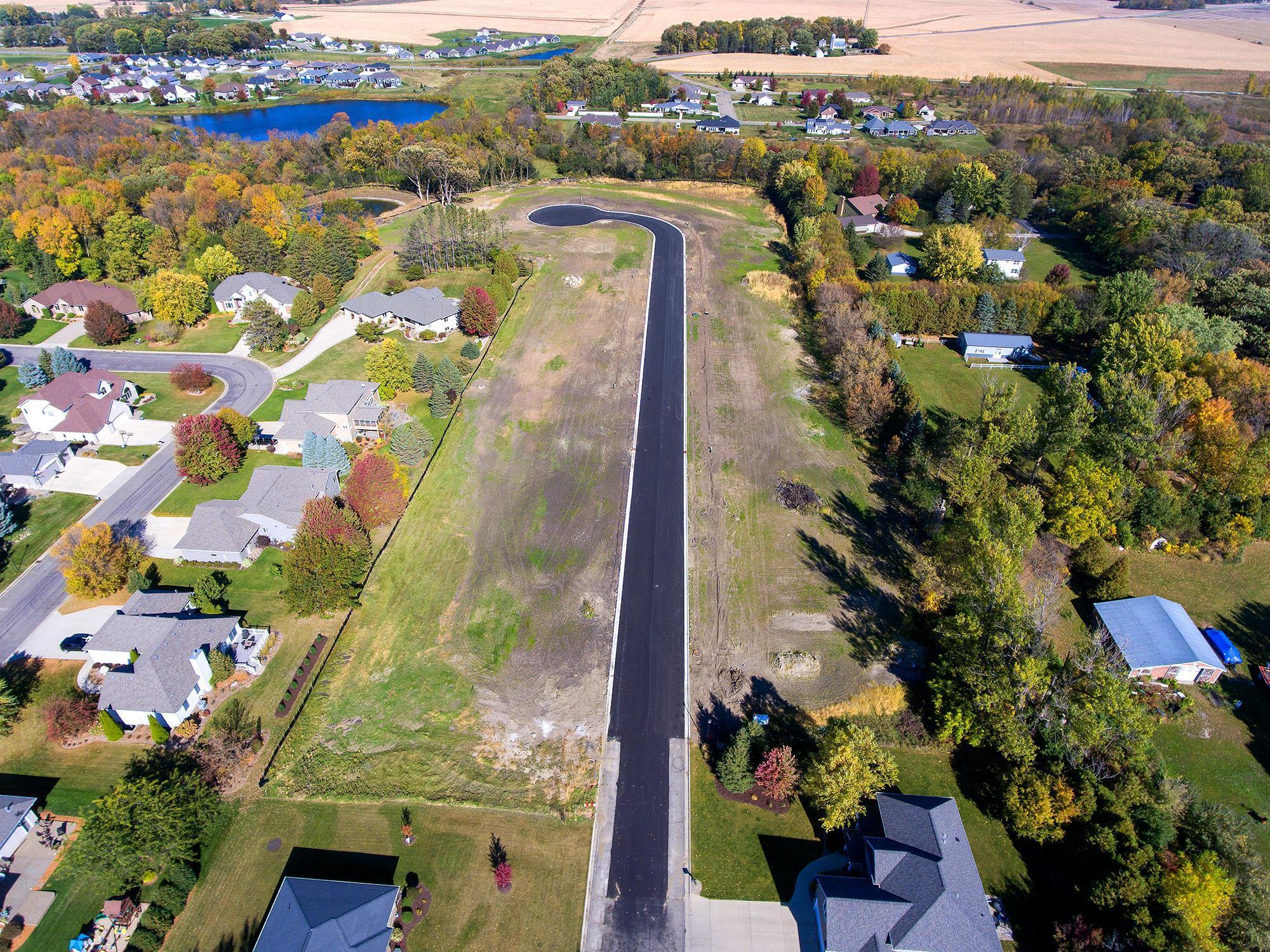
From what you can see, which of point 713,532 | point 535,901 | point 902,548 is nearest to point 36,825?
point 535,901

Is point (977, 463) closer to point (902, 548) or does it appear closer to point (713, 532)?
point (902, 548)

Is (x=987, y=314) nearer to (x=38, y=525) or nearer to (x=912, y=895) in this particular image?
(x=912, y=895)

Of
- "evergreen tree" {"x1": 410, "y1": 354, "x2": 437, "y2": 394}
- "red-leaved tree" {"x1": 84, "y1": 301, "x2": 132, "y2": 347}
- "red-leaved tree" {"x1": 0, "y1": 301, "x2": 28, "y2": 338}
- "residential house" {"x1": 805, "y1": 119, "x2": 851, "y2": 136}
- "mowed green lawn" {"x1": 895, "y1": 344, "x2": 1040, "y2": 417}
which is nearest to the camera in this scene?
"evergreen tree" {"x1": 410, "y1": 354, "x2": 437, "y2": 394}

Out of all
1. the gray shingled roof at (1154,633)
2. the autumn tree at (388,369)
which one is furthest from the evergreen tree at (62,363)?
the gray shingled roof at (1154,633)

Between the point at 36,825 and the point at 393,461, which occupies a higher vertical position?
the point at 393,461

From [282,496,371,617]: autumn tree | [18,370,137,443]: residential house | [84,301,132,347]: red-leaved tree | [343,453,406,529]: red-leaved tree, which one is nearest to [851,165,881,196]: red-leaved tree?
[343,453,406,529]: red-leaved tree

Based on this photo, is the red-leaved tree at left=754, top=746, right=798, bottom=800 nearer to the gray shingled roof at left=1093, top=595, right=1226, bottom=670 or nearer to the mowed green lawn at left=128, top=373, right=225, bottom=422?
→ the gray shingled roof at left=1093, top=595, right=1226, bottom=670

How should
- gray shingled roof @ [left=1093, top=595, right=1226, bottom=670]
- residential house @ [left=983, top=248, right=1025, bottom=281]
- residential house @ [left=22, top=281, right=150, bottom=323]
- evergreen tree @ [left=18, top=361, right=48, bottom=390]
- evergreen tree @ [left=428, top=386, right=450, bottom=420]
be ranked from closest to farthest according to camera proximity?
gray shingled roof @ [left=1093, top=595, right=1226, bottom=670]
evergreen tree @ [left=428, top=386, right=450, bottom=420]
evergreen tree @ [left=18, top=361, right=48, bottom=390]
residential house @ [left=22, top=281, right=150, bottom=323]
residential house @ [left=983, top=248, right=1025, bottom=281]
